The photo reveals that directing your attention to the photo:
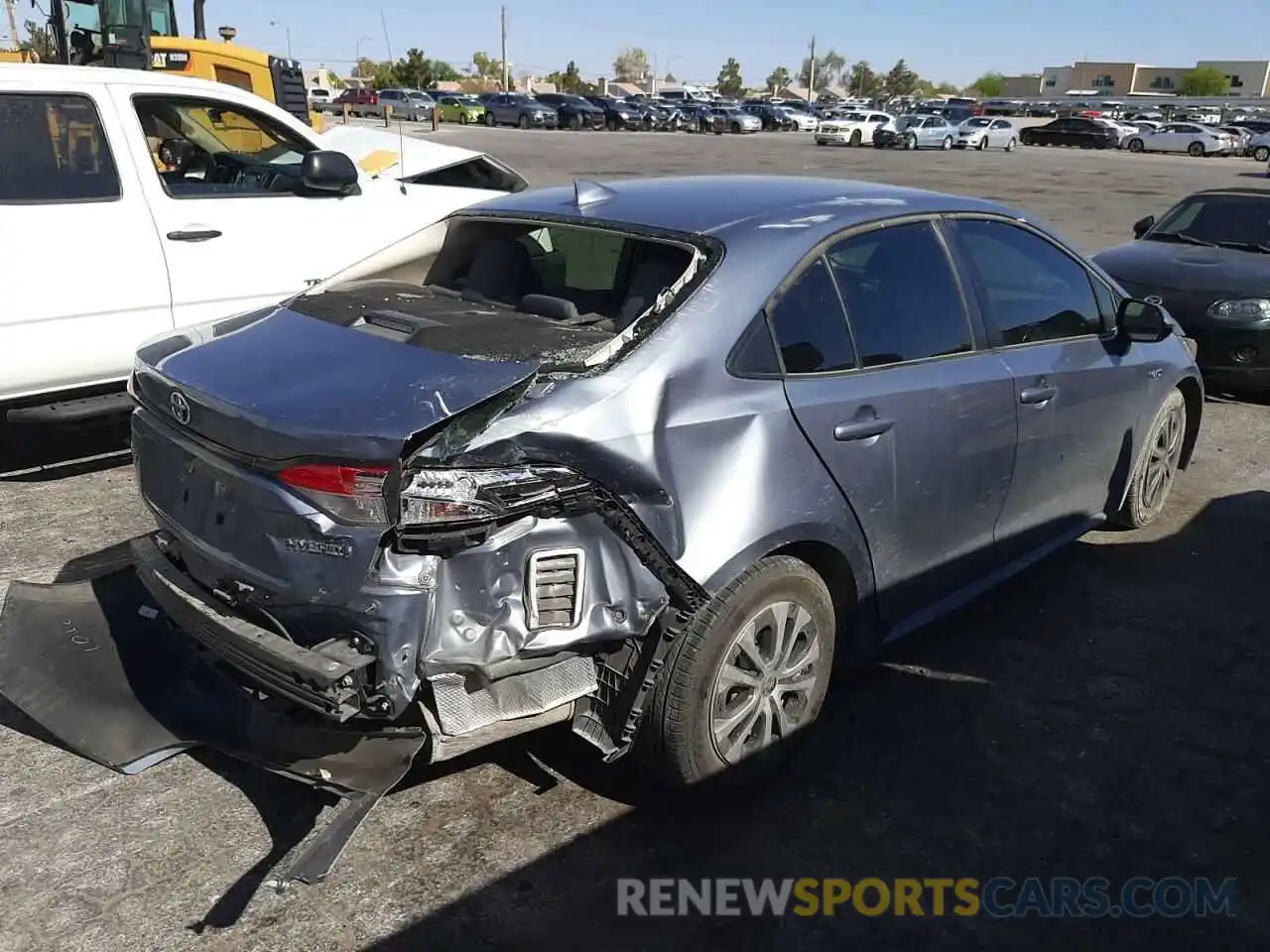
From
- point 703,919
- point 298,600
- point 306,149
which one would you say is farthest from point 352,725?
point 306,149

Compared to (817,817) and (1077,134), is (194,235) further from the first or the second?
(1077,134)

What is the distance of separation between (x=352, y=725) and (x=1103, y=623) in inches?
119

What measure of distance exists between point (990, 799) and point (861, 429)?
1167mm

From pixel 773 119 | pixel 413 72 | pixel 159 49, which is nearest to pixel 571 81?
pixel 413 72

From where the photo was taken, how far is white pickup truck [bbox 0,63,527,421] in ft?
16.2

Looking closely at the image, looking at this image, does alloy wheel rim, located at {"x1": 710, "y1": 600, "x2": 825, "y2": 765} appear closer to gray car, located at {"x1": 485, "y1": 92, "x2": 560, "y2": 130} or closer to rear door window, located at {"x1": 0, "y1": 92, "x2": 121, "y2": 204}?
rear door window, located at {"x1": 0, "y1": 92, "x2": 121, "y2": 204}

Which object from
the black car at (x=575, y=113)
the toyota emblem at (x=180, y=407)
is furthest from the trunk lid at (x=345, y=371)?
the black car at (x=575, y=113)

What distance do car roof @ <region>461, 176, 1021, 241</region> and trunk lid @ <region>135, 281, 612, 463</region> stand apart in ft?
1.56

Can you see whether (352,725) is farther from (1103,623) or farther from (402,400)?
(1103,623)

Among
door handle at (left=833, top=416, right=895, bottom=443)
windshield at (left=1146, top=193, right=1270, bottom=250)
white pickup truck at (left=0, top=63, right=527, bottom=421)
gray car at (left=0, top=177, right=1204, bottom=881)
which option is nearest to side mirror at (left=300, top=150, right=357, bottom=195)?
white pickup truck at (left=0, top=63, right=527, bottom=421)

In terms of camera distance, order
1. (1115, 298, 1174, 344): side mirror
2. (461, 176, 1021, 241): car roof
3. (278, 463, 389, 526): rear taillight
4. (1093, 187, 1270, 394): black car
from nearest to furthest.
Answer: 1. (278, 463, 389, 526): rear taillight
2. (461, 176, 1021, 241): car roof
3. (1115, 298, 1174, 344): side mirror
4. (1093, 187, 1270, 394): black car

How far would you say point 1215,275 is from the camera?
7.54m

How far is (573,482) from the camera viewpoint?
258 centimetres

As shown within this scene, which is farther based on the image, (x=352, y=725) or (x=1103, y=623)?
(x=1103, y=623)
